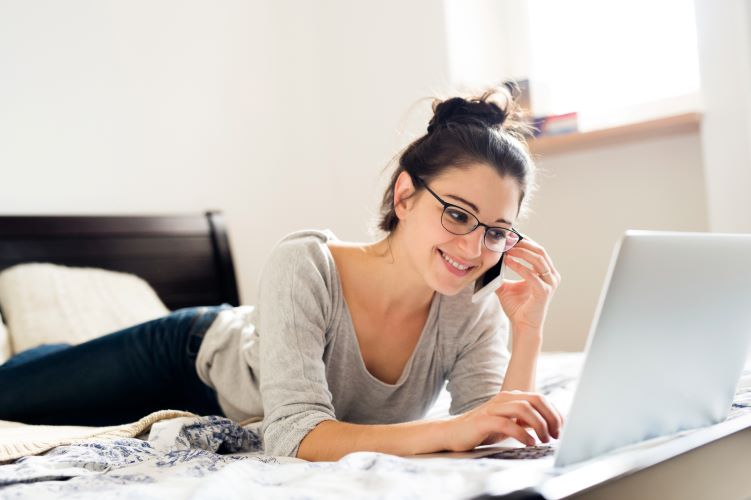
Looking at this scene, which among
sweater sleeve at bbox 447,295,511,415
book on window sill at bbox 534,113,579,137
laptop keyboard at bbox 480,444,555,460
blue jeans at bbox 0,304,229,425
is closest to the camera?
laptop keyboard at bbox 480,444,555,460

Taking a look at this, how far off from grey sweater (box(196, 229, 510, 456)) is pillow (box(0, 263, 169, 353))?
75 cm

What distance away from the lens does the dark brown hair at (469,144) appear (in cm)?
144

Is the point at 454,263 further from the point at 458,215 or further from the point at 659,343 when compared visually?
the point at 659,343

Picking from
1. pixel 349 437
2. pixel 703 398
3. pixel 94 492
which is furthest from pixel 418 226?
pixel 94 492

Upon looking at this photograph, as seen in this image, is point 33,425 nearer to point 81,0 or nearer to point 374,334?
point 374,334

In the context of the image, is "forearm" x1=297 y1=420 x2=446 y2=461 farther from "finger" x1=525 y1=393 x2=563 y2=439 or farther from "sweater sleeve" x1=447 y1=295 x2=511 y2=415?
"sweater sleeve" x1=447 y1=295 x2=511 y2=415

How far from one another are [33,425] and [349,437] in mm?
950

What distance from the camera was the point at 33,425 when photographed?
1.83 metres

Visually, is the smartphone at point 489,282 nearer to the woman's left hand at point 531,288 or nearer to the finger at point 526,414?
the woman's left hand at point 531,288

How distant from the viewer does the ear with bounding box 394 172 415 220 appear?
1.52m

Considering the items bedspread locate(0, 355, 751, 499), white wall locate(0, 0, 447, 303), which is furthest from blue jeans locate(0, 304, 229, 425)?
white wall locate(0, 0, 447, 303)

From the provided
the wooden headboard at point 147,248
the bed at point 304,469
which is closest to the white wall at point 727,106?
the bed at point 304,469

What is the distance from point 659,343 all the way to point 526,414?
0.79ft

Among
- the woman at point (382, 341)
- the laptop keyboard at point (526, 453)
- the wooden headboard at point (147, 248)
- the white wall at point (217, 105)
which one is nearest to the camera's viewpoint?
the laptop keyboard at point (526, 453)
